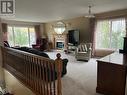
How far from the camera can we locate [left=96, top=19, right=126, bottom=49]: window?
5.84 meters

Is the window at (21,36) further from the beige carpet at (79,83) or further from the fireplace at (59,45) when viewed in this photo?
the beige carpet at (79,83)

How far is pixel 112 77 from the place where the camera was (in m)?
2.50

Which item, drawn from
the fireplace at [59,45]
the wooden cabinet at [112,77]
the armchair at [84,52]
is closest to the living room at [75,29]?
the fireplace at [59,45]

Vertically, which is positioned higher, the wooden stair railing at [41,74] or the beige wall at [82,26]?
the beige wall at [82,26]

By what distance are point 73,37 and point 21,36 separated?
454 cm

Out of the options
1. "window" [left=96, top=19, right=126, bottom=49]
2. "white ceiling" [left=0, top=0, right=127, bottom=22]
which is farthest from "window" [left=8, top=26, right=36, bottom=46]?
"window" [left=96, top=19, right=126, bottom=49]

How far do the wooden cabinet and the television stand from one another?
4.67 m

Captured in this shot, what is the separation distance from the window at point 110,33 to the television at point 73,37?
1.24 m

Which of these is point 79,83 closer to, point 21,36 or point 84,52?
point 84,52

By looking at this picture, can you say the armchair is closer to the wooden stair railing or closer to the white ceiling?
the white ceiling

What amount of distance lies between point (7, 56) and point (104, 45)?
4870 mm

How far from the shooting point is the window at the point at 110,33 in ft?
19.2

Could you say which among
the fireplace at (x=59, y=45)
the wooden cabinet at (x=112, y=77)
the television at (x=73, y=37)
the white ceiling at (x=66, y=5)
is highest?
the white ceiling at (x=66, y=5)

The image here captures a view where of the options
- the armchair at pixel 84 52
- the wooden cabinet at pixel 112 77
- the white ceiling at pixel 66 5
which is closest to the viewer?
the wooden cabinet at pixel 112 77
